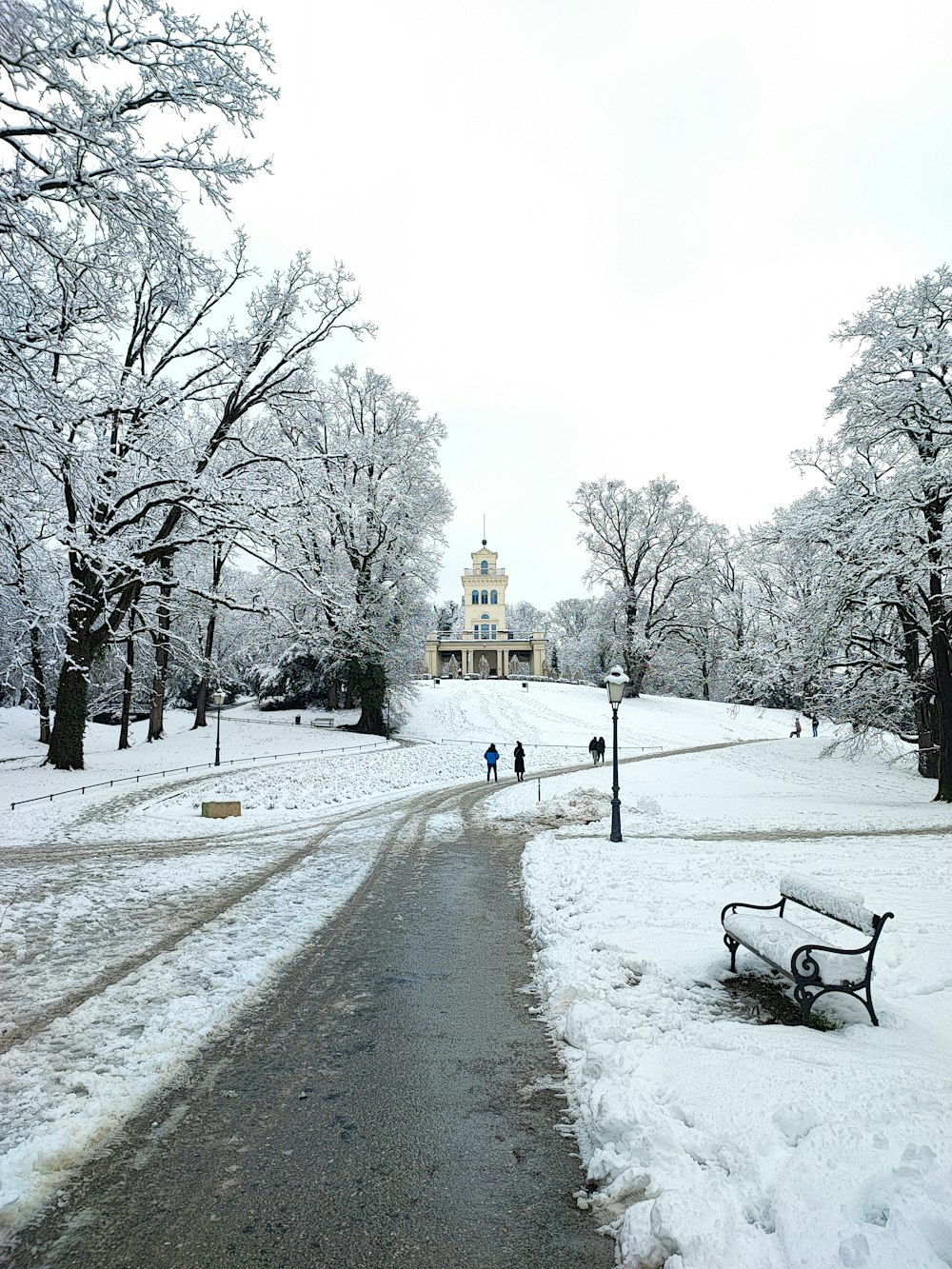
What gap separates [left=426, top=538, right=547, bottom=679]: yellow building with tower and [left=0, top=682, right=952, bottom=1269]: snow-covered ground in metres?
60.4

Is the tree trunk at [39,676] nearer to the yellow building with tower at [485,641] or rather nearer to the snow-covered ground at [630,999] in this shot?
the snow-covered ground at [630,999]

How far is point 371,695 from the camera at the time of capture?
35719 millimetres

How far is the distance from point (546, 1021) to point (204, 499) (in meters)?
16.5

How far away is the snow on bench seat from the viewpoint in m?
5.04

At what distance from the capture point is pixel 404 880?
10555 mm

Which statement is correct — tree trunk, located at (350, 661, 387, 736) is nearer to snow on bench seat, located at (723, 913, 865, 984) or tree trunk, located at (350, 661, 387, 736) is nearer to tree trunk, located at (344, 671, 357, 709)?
tree trunk, located at (344, 671, 357, 709)

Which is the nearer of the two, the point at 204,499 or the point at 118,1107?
the point at 118,1107

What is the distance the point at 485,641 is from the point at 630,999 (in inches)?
2920

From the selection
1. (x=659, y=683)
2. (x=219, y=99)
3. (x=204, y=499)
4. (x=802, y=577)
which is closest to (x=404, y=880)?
(x=219, y=99)

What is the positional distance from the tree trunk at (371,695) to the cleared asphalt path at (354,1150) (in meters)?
29.3

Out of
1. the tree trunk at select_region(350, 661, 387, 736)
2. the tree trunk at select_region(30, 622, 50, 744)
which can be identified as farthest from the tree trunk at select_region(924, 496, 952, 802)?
the tree trunk at select_region(30, 622, 50, 744)

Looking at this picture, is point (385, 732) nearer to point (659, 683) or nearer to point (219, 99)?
point (219, 99)

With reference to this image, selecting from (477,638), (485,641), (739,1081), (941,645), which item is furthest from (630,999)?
(477,638)

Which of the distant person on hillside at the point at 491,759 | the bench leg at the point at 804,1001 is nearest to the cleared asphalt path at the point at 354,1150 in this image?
the bench leg at the point at 804,1001
